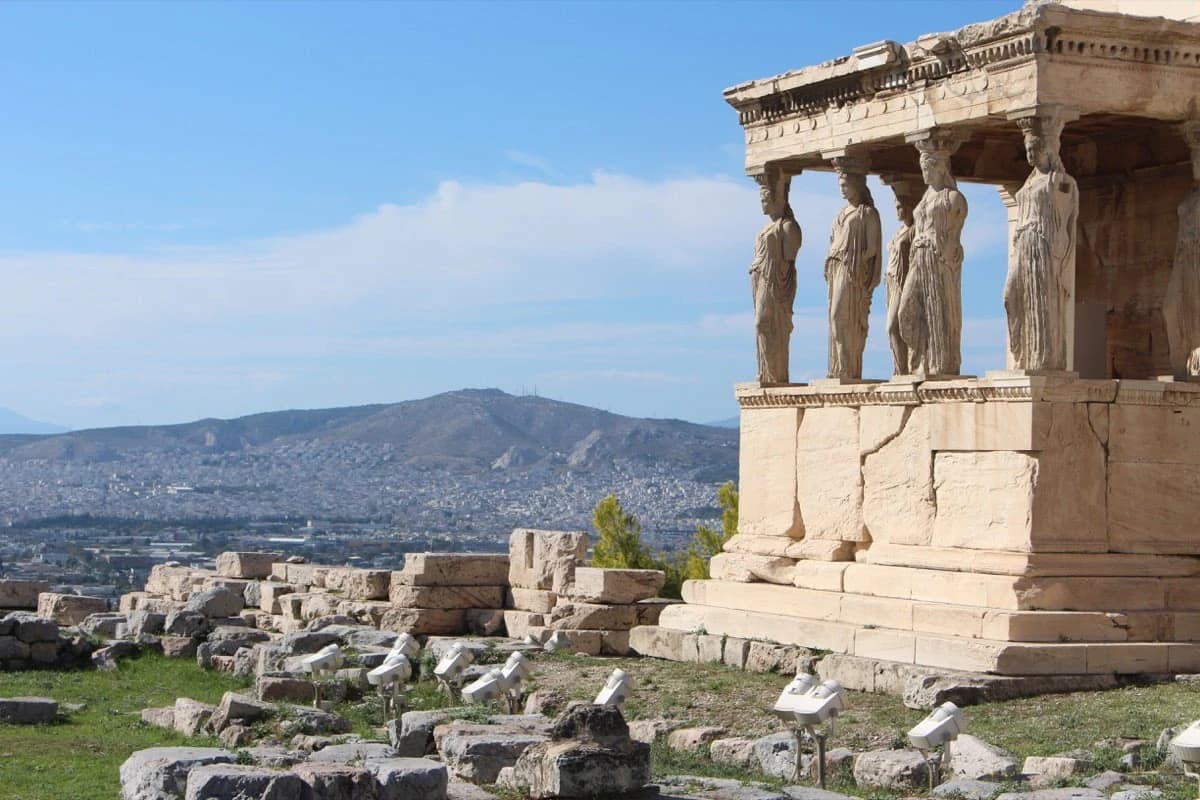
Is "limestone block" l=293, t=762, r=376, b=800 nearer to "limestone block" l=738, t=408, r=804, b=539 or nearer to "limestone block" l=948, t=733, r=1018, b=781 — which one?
"limestone block" l=948, t=733, r=1018, b=781

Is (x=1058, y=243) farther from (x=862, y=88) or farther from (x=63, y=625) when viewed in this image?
(x=63, y=625)

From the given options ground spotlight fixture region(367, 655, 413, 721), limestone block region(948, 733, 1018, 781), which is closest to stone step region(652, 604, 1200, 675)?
limestone block region(948, 733, 1018, 781)

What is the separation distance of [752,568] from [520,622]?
3803mm

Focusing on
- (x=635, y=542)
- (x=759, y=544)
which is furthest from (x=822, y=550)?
(x=635, y=542)

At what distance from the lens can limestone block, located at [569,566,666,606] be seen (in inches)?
853

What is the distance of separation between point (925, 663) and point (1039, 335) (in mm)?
2737

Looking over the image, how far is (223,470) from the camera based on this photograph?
163750 mm

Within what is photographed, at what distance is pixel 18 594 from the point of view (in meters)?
27.8

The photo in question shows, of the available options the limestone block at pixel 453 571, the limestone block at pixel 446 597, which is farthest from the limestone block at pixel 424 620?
the limestone block at pixel 453 571

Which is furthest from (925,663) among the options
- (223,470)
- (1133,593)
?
(223,470)

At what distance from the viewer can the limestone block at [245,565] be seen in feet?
92.6

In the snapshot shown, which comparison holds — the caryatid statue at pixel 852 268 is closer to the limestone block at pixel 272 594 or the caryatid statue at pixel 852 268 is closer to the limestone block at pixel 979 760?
the limestone block at pixel 979 760

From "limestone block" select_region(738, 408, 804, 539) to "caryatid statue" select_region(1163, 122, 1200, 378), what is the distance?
3.68 m

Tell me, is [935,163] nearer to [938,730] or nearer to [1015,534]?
[1015,534]
